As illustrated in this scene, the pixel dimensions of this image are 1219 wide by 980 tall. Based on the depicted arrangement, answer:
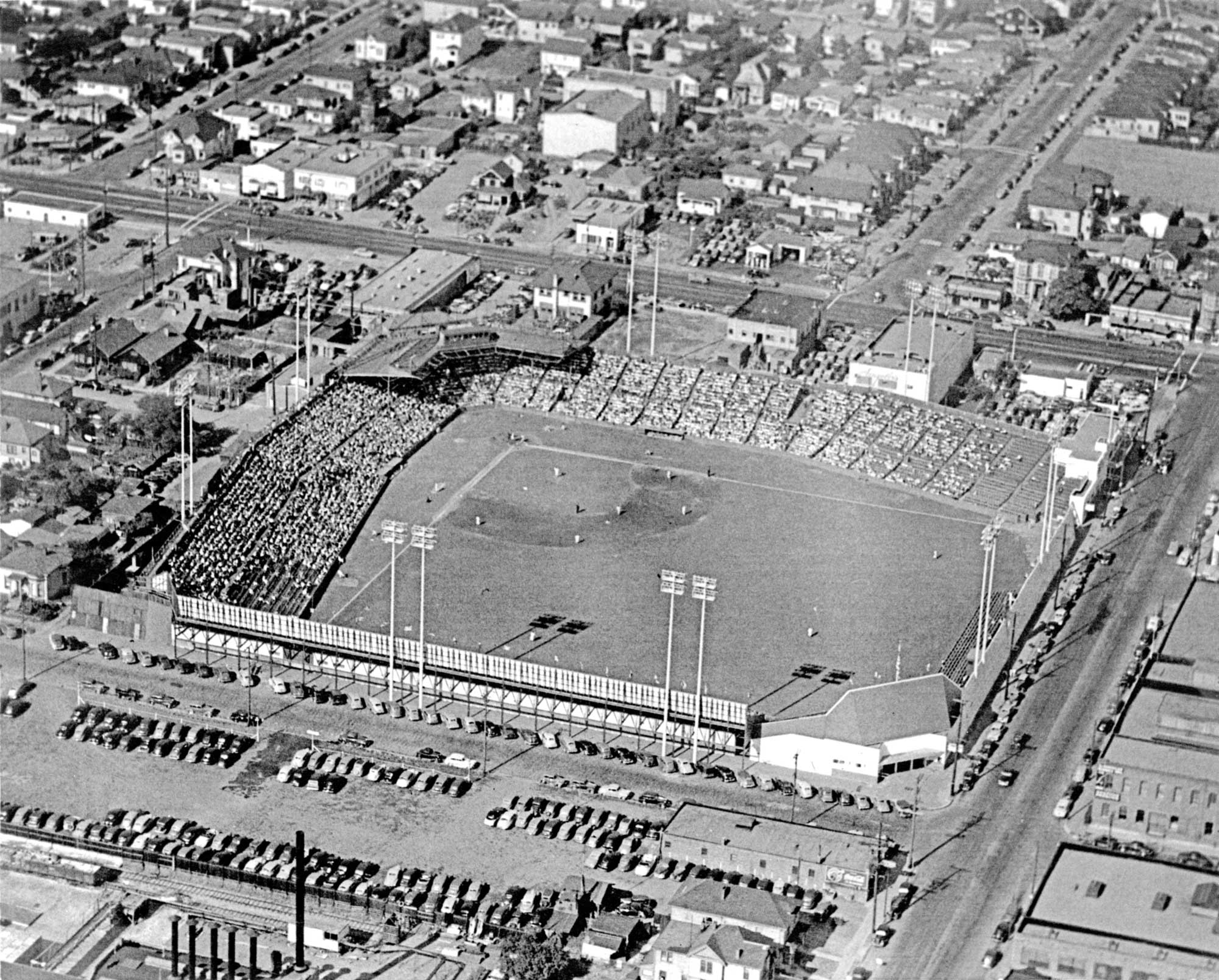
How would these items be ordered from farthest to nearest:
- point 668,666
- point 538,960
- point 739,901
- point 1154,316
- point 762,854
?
point 1154,316 < point 668,666 < point 762,854 < point 739,901 < point 538,960

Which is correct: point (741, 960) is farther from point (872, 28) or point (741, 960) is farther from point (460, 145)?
point (872, 28)

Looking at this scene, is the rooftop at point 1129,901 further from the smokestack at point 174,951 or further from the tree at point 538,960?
the smokestack at point 174,951

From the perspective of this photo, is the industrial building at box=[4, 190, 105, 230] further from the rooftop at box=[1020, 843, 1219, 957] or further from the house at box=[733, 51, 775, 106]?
the rooftop at box=[1020, 843, 1219, 957]

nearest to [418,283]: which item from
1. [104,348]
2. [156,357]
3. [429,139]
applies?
[156,357]

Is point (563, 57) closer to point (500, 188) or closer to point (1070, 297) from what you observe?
point (500, 188)

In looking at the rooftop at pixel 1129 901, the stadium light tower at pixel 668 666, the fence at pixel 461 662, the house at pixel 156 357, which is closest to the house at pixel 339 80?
the house at pixel 156 357

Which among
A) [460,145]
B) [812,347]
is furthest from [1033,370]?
[460,145]

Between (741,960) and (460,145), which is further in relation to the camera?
(460,145)
